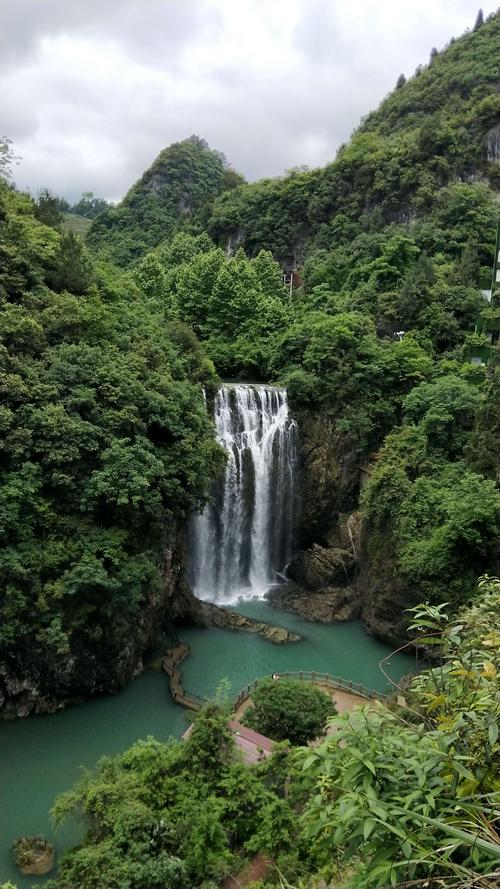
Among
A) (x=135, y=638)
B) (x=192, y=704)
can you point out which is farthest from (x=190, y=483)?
(x=192, y=704)

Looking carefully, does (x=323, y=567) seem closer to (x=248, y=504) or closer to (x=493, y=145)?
(x=248, y=504)

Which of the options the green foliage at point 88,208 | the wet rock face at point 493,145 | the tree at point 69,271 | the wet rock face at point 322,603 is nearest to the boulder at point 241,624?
the wet rock face at point 322,603

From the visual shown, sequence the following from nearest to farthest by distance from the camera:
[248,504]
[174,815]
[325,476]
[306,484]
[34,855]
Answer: [174,815]
[34,855]
[248,504]
[325,476]
[306,484]

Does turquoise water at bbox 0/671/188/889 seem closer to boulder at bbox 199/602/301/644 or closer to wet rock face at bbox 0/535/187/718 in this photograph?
wet rock face at bbox 0/535/187/718

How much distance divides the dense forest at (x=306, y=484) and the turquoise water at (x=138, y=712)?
694mm

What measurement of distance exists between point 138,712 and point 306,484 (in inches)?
436

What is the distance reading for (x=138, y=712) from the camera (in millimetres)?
13750

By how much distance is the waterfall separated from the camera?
2108cm

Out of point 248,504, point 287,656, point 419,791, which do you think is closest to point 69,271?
point 248,504

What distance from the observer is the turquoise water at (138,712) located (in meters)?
10.8

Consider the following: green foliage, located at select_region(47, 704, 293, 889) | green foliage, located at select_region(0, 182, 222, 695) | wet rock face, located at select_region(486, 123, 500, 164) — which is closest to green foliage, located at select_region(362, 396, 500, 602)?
green foliage, located at select_region(0, 182, 222, 695)

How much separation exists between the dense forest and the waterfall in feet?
3.22

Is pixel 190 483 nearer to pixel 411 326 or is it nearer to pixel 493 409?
pixel 493 409

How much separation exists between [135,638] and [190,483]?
4.44 m
